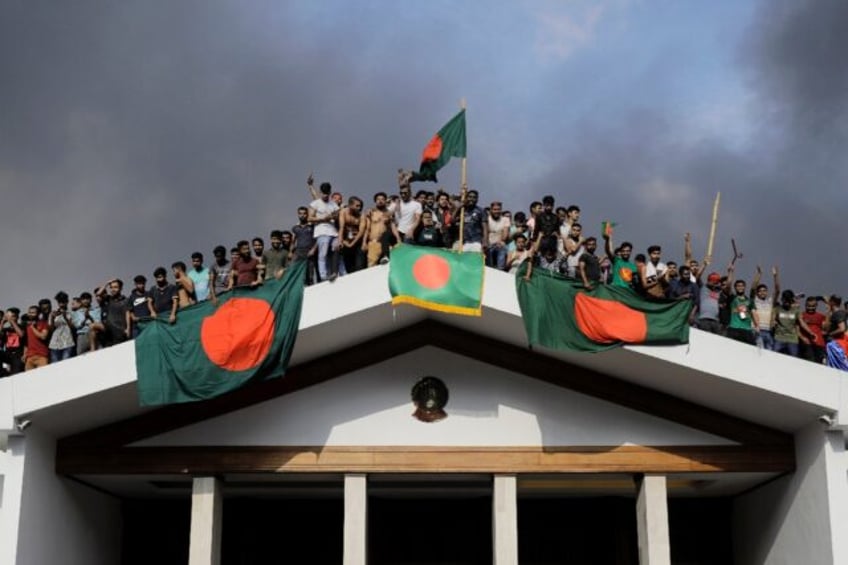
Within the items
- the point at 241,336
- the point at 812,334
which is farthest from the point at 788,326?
the point at 241,336

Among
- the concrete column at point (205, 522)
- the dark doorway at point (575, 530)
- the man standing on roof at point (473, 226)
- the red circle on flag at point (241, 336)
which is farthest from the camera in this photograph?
the dark doorway at point (575, 530)

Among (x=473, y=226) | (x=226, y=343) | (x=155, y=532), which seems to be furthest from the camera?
(x=155, y=532)

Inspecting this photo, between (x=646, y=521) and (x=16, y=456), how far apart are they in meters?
9.02

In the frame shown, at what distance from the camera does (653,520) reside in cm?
1616

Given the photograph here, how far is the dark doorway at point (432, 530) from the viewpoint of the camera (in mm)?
20156

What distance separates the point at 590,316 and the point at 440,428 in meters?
2.84

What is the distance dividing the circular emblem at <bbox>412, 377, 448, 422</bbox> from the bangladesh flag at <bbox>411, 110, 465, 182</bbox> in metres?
3.17

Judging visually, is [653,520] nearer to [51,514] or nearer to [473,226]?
[473,226]

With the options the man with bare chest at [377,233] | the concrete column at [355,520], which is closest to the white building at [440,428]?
the concrete column at [355,520]

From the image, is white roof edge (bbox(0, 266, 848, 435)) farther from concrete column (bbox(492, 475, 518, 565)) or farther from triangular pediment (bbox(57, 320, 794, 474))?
concrete column (bbox(492, 475, 518, 565))

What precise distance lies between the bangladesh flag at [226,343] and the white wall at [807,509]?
7.67 metres

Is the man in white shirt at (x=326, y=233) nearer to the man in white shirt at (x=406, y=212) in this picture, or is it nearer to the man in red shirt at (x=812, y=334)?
the man in white shirt at (x=406, y=212)

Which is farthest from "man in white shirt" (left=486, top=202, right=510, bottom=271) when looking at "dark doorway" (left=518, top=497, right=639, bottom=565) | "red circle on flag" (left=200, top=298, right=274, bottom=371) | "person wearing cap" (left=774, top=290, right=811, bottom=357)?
"dark doorway" (left=518, top=497, right=639, bottom=565)

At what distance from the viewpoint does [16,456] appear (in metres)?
15.3
